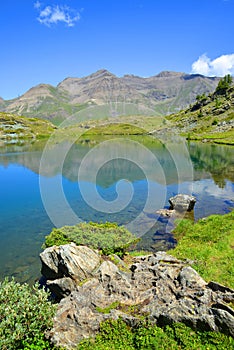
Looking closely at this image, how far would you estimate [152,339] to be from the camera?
11.9 metres

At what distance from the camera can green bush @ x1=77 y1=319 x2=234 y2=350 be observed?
11.2 meters

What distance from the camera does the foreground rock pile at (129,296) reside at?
1222 centimetres

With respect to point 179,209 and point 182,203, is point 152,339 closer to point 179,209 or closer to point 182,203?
point 179,209

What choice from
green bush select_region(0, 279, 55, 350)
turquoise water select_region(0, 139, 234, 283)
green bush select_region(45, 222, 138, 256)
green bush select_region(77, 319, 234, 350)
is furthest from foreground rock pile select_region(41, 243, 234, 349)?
turquoise water select_region(0, 139, 234, 283)

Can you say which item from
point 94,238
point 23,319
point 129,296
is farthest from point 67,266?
point 23,319

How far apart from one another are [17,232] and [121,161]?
56921 mm

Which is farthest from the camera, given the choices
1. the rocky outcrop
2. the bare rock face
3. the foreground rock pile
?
the rocky outcrop

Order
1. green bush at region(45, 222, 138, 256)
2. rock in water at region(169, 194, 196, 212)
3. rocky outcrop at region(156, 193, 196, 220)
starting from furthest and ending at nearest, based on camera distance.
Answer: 1. rock in water at region(169, 194, 196, 212)
2. rocky outcrop at region(156, 193, 196, 220)
3. green bush at region(45, 222, 138, 256)

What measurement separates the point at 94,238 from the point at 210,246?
1089cm

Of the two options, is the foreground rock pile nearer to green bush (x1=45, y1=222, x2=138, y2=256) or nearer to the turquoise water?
green bush (x1=45, y1=222, x2=138, y2=256)

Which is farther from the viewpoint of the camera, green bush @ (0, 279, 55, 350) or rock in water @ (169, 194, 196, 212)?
rock in water @ (169, 194, 196, 212)

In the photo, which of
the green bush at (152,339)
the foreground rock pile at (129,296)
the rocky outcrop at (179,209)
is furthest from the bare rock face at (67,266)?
the rocky outcrop at (179,209)

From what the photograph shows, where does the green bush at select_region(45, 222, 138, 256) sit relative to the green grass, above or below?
above

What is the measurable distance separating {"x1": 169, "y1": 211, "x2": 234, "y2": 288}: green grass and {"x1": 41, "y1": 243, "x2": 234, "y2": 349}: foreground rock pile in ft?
9.45
